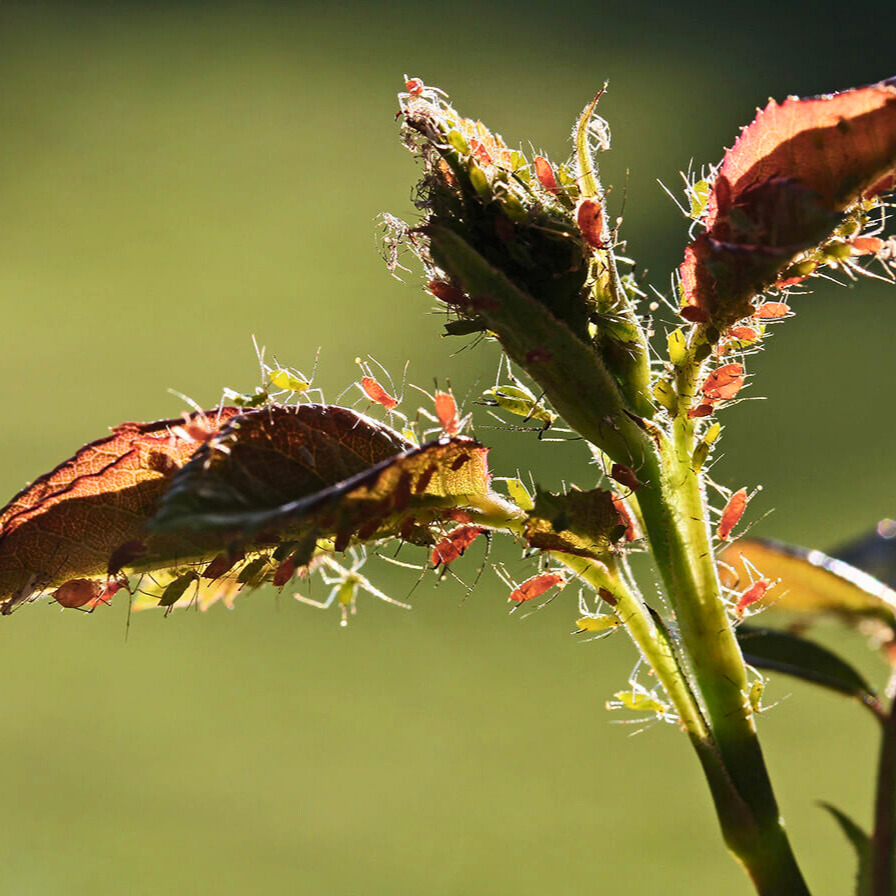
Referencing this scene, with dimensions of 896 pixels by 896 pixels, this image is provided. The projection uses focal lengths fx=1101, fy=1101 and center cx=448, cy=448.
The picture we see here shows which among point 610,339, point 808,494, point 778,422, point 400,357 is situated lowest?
point 610,339

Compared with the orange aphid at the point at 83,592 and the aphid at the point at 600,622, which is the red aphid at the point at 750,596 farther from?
the orange aphid at the point at 83,592

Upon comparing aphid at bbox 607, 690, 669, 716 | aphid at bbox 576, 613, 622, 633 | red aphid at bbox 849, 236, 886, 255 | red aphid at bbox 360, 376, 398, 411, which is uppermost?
red aphid at bbox 849, 236, 886, 255

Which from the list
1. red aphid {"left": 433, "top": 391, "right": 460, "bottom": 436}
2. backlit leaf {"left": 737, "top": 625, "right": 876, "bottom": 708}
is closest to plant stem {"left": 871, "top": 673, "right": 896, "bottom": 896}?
backlit leaf {"left": 737, "top": 625, "right": 876, "bottom": 708}

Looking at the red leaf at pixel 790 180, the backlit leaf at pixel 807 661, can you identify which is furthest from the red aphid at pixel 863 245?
the backlit leaf at pixel 807 661

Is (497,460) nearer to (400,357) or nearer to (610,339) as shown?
(400,357)

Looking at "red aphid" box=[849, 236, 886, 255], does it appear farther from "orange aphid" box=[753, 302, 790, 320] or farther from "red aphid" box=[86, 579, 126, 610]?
"red aphid" box=[86, 579, 126, 610]

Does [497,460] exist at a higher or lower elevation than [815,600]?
higher

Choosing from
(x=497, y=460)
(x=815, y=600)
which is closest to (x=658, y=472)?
(x=815, y=600)
